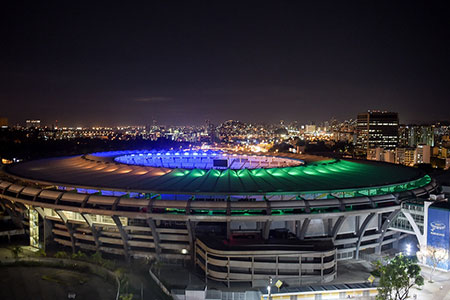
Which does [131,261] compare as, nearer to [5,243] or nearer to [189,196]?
[189,196]

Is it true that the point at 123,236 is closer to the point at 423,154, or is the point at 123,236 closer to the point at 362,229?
the point at 362,229

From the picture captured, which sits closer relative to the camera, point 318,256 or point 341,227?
point 318,256

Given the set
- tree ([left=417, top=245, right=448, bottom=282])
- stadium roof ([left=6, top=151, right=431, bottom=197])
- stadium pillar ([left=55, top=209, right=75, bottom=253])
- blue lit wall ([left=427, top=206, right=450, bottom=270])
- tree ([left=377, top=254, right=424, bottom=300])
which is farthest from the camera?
stadium roof ([left=6, top=151, right=431, bottom=197])

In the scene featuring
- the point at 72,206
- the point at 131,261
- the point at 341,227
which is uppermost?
the point at 72,206

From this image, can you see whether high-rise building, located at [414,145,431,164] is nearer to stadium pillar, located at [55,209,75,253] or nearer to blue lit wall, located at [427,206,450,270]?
blue lit wall, located at [427,206,450,270]

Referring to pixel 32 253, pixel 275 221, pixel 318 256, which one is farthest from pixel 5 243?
pixel 318 256

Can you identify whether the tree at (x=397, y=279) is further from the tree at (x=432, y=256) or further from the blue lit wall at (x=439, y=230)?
the blue lit wall at (x=439, y=230)

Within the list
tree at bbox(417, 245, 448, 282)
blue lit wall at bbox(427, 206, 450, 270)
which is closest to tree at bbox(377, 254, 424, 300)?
tree at bbox(417, 245, 448, 282)

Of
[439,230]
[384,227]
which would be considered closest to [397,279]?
[439,230]
